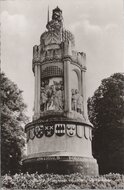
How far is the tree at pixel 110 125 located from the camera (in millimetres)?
24016

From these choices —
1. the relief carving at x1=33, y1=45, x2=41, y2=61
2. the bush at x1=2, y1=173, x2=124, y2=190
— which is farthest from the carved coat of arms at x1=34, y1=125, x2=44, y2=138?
the relief carving at x1=33, y1=45, x2=41, y2=61

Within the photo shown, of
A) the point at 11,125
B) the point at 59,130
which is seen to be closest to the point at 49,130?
the point at 59,130

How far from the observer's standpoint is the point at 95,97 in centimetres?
2761

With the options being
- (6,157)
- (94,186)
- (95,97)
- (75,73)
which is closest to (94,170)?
(94,186)

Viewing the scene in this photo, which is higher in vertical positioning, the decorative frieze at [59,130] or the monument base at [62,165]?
the decorative frieze at [59,130]

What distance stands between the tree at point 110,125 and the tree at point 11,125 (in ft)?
18.4

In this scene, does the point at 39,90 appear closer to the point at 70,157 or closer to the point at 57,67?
the point at 57,67

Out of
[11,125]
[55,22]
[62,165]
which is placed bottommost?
[62,165]

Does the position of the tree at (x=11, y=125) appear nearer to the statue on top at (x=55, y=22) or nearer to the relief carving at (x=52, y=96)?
the relief carving at (x=52, y=96)

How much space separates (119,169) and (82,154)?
7.59 m

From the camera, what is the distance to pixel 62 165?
1600cm

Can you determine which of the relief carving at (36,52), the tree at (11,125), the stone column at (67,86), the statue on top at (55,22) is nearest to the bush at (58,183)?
the stone column at (67,86)

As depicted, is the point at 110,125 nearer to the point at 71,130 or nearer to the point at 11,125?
the point at 11,125

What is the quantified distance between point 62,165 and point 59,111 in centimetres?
301
